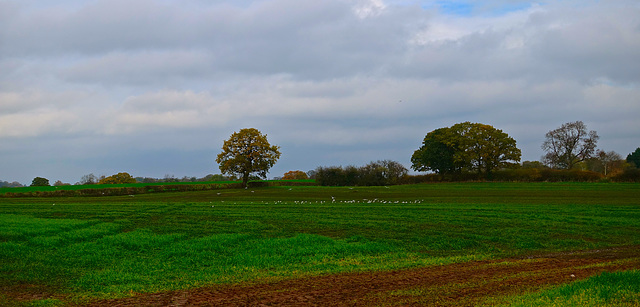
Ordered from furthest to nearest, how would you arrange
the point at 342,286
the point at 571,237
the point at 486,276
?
the point at 571,237
the point at 486,276
the point at 342,286

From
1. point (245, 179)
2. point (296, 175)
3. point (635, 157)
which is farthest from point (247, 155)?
point (635, 157)

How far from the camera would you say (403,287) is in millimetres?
11750

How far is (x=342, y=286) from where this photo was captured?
1205 centimetres

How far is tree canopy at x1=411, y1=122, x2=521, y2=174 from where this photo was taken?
92.8 meters

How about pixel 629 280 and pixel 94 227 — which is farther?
pixel 94 227

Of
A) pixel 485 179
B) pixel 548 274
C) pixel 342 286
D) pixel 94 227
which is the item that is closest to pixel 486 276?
pixel 548 274

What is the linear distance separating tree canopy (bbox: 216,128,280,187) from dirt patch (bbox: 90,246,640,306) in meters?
76.5

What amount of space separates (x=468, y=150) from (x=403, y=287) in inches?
3472

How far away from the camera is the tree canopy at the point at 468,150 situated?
305ft

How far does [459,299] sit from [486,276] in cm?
315

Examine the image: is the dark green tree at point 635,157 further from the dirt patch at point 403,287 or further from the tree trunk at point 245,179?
the dirt patch at point 403,287

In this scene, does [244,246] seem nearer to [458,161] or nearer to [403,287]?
[403,287]

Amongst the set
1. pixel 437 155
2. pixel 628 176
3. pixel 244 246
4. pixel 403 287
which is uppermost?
pixel 437 155

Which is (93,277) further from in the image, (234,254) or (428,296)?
(428,296)
